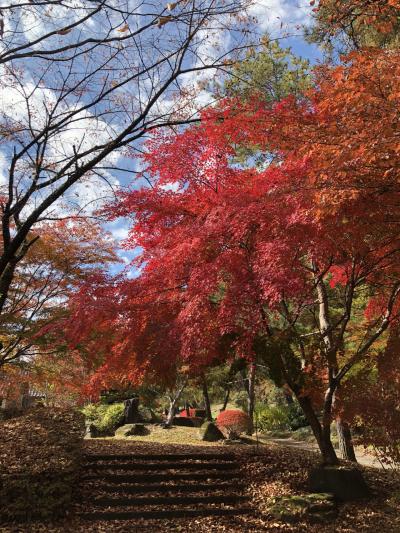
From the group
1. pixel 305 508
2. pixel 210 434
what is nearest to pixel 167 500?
pixel 305 508

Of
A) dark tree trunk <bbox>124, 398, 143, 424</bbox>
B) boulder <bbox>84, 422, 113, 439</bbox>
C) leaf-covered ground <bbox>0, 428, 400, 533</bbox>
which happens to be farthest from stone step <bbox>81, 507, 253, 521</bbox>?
dark tree trunk <bbox>124, 398, 143, 424</bbox>

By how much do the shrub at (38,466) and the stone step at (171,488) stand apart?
68cm

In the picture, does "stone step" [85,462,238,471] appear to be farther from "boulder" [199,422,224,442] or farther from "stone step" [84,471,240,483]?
"boulder" [199,422,224,442]

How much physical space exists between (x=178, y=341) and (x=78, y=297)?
1951mm

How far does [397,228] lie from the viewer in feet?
20.9

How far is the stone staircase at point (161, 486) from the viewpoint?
713 cm

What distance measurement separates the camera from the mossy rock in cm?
668

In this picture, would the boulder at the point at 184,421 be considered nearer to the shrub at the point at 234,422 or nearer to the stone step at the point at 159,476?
the shrub at the point at 234,422

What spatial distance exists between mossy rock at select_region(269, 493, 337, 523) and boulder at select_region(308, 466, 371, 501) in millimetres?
278

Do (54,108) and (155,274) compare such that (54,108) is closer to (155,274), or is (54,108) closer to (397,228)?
(155,274)

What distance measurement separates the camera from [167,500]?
753 centimetres

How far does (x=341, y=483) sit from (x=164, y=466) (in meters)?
3.42

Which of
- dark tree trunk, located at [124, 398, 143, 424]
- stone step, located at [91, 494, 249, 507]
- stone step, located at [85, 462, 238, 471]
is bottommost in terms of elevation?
stone step, located at [91, 494, 249, 507]

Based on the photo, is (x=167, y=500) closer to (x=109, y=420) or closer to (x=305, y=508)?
(x=305, y=508)
